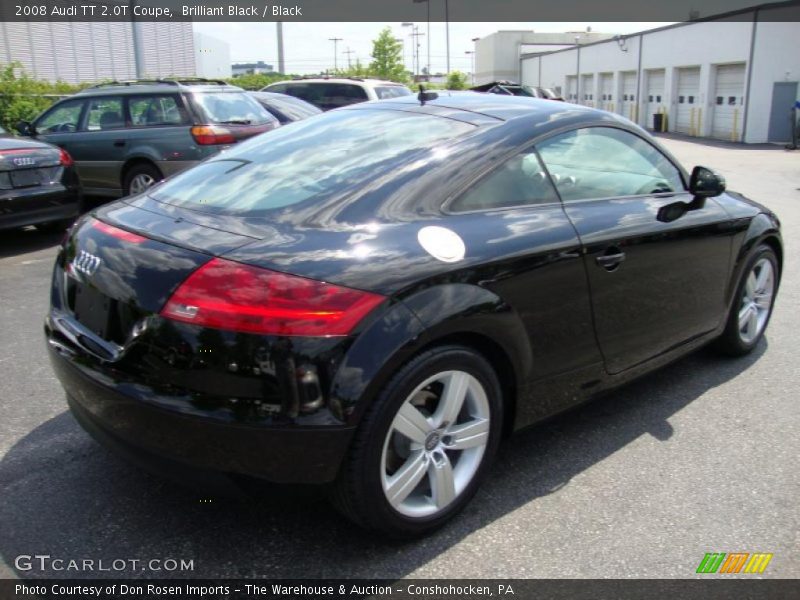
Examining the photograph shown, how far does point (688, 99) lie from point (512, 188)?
3226 centimetres

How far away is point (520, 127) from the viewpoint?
119 inches

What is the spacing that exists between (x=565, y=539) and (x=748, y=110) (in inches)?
1092

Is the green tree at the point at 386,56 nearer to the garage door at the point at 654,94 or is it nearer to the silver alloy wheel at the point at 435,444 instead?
the garage door at the point at 654,94

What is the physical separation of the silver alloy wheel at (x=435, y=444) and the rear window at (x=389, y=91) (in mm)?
12166

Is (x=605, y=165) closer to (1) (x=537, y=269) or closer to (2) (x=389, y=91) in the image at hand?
(1) (x=537, y=269)

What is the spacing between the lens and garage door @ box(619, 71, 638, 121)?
37656 millimetres

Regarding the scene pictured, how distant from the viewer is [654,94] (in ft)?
115

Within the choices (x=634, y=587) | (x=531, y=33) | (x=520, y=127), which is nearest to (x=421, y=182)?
(x=520, y=127)

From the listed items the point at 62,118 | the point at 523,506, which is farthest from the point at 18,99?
the point at 523,506

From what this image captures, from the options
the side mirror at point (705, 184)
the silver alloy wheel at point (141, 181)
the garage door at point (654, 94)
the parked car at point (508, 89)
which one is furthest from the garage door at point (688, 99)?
the side mirror at point (705, 184)

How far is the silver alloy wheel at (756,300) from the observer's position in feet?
14.2

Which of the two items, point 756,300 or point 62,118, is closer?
point 756,300

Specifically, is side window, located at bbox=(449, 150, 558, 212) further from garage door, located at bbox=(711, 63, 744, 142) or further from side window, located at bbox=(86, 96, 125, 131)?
garage door, located at bbox=(711, 63, 744, 142)

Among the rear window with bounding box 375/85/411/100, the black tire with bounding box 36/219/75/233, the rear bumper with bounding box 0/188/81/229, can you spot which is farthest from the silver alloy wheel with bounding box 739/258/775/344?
the rear window with bounding box 375/85/411/100
